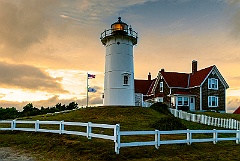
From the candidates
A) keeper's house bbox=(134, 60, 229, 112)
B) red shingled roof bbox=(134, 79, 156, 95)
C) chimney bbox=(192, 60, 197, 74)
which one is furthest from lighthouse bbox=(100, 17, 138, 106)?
red shingled roof bbox=(134, 79, 156, 95)

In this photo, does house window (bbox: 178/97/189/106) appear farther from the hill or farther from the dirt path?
the dirt path

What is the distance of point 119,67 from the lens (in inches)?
1406

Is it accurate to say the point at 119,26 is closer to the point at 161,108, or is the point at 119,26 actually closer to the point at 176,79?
the point at 161,108

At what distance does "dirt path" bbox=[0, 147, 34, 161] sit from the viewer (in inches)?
527

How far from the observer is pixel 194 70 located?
157ft

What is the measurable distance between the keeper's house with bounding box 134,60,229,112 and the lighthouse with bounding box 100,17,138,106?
694cm

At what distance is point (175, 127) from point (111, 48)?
1780 cm

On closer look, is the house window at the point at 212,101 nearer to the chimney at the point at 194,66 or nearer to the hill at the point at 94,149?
the chimney at the point at 194,66

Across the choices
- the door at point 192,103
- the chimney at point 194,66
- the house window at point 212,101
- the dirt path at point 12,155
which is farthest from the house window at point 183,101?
the dirt path at point 12,155

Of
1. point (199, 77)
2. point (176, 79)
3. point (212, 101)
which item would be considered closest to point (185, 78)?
point (176, 79)

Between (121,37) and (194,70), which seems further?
(194,70)

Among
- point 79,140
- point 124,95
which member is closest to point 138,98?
point 124,95

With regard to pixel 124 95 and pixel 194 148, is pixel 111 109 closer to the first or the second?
pixel 124 95

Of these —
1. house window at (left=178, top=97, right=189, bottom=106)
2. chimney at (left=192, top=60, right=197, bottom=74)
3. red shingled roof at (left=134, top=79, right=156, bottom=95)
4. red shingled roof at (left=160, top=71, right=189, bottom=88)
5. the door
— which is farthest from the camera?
red shingled roof at (left=134, top=79, right=156, bottom=95)
